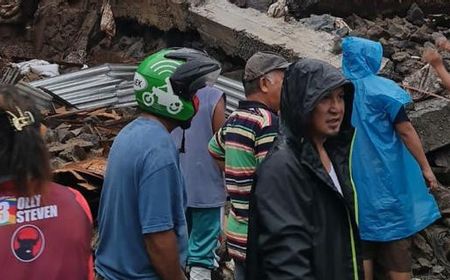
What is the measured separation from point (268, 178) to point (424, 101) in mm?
4131

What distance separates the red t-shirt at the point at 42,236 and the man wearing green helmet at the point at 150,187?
546 millimetres

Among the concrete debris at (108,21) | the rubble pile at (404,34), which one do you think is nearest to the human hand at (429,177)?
the rubble pile at (404,34)

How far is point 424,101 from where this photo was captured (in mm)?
6848

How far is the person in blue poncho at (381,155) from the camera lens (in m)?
5.16

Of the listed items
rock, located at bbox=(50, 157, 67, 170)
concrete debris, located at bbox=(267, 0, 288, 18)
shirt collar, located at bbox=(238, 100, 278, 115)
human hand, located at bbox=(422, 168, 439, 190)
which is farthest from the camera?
concrete debris, located at bbox=(267, 0, 288, 18)

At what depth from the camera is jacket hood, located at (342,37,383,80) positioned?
5176 millimetres

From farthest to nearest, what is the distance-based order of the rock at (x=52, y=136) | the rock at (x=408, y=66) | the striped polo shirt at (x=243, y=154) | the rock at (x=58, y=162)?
the rock at (x=52, y=136)
the rock at (x=408, y=66)
the rock at (x=58, y=162)
the striped polo shirt at (x=243, y=154)

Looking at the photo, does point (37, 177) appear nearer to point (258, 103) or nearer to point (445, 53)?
point (258, 103)

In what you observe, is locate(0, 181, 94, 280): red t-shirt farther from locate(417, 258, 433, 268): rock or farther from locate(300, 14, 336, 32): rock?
locate(300, 14, 336, 32): rock

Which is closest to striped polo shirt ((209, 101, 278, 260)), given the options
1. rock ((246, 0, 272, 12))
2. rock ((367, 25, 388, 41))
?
rock ((367, 25, 388, 41))

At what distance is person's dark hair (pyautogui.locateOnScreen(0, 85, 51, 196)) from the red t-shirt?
1.7 inches

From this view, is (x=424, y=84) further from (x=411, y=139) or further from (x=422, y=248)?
(x=411, y=139)

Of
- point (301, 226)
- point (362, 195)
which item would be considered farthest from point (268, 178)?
point (362, 195)

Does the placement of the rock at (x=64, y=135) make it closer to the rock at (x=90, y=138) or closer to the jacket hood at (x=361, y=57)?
the rock at (x=90, y=138)
